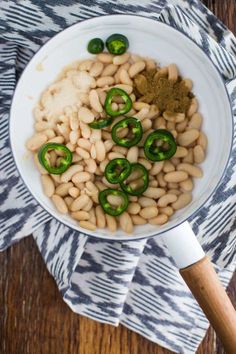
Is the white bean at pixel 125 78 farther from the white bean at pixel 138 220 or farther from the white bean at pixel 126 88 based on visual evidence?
the white bean at pixel 138 220

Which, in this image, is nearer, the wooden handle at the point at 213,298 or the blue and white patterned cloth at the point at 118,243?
the wooden handle at the point at 213,298

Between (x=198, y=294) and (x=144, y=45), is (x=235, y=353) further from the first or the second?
(x=144, y=45)

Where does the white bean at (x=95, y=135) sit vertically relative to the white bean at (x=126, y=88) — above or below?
below

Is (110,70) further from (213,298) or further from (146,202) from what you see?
(213,298)

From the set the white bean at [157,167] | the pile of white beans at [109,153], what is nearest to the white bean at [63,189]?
the pile of white beans at [109,153]

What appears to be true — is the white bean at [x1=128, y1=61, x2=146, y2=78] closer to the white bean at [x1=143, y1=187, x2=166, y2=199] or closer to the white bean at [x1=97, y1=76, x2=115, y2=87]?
the white bean at [x1=97, y1=76, x2=115, y2=87]

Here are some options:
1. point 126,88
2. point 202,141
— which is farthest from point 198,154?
point 126,88
